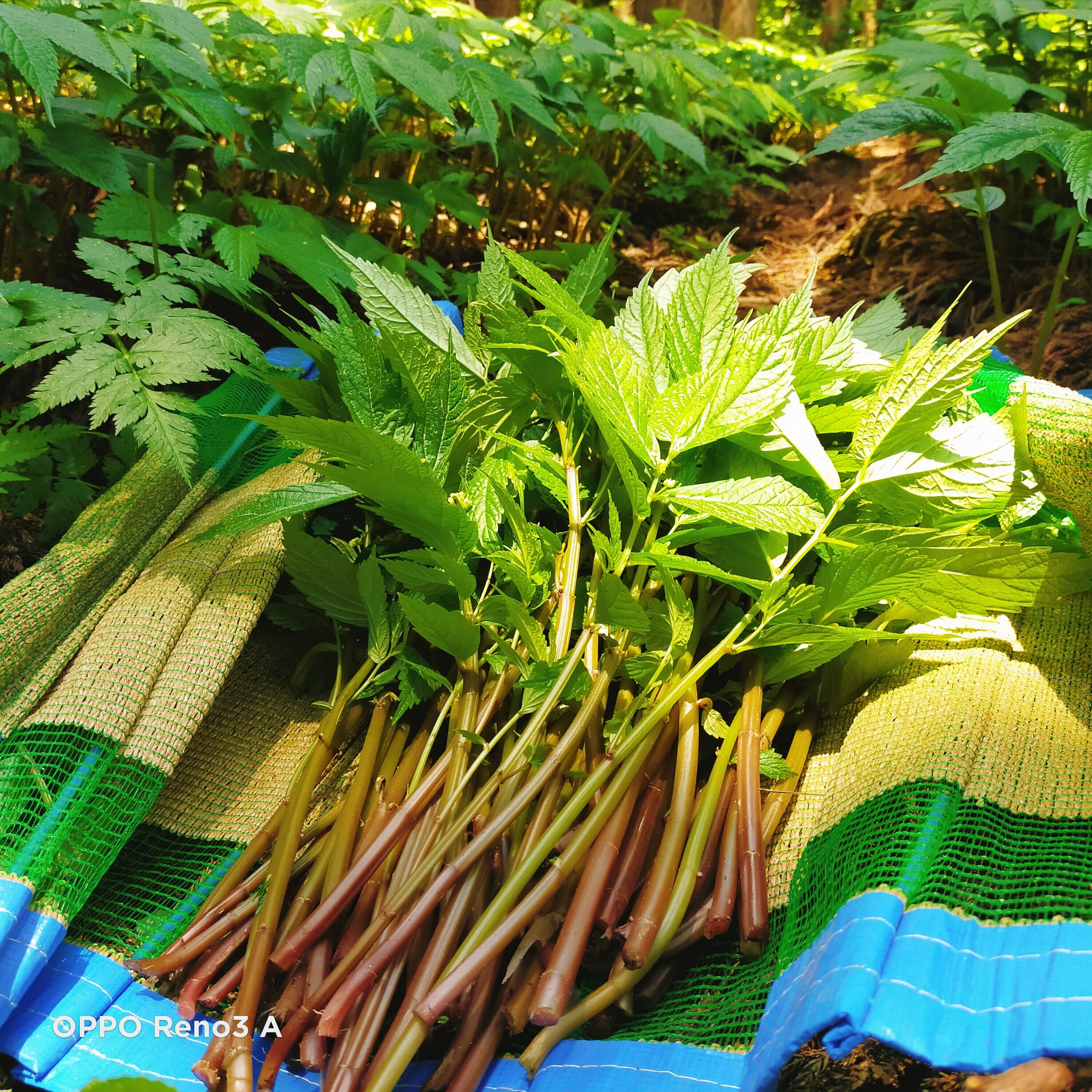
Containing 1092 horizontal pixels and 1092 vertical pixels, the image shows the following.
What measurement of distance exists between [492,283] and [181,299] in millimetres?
467

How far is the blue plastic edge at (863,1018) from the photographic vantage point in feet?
2.17

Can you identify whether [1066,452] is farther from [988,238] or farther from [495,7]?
[495,7]

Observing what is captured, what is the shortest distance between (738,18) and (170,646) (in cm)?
647

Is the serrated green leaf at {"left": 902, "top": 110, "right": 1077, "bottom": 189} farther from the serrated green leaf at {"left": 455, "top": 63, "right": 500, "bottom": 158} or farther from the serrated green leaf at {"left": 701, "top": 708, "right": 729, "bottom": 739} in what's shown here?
the serrated green leaf at {"left": 701, "top": 708, "right": 729, "bottom": 739}

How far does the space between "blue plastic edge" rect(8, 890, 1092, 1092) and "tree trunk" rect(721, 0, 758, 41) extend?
21.5 feet

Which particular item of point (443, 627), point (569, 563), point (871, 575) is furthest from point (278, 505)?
point (871, 575)

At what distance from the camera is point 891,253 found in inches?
107

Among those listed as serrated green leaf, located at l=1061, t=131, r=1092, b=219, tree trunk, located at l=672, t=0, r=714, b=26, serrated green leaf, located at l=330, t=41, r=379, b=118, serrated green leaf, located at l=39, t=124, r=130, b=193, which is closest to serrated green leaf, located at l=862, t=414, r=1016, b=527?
serrated green leaf, located at l=1061, t=131, r=1092, b=219

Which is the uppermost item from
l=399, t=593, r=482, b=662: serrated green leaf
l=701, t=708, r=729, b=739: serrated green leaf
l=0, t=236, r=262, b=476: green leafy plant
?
l=0, t=236, r=262, b=476: green leafy plant

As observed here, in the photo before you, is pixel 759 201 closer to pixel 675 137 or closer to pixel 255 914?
pixel 675 137

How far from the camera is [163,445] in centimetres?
112

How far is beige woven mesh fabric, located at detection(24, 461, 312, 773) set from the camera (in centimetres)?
103

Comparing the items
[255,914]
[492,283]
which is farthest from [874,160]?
[255,914]

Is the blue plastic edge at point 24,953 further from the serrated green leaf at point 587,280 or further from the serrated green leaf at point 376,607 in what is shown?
the serrated green leaf at point 587,280
